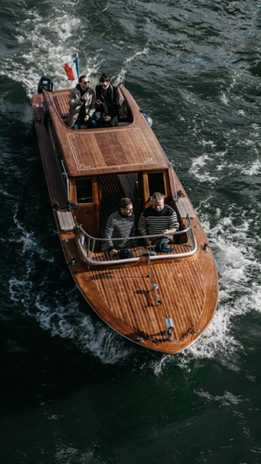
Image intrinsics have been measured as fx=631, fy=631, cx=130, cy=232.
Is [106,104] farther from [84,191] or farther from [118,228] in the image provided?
[118,228]

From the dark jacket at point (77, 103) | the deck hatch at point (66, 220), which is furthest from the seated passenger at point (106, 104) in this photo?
the deck hatch at point (66, 220)

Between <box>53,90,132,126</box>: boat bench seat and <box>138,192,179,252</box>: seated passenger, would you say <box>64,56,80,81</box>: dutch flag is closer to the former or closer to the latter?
<box>53,90,132,126</box>: boat bench seat

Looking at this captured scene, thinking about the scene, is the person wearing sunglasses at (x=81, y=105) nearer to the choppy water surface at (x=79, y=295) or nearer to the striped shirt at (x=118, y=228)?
the choppy water surface at (x=79, y=295)

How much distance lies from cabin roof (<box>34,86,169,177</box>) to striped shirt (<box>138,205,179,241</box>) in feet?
3.29

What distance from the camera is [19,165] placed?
19.0 m

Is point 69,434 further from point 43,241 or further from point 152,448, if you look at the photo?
point 43,241

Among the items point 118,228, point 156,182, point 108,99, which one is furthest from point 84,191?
point 108,99

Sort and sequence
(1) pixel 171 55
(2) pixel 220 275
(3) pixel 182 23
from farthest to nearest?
(3) pixel 182 23
(1) pixel 171 55
(2) pixel 220 275

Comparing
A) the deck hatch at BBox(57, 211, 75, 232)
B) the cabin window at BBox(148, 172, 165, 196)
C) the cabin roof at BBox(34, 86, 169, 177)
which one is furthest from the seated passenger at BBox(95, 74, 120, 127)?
the deck hatch at BBox(57, 211, 75, 232)

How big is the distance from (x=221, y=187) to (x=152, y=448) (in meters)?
8.93

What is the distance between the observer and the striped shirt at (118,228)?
43.8ft

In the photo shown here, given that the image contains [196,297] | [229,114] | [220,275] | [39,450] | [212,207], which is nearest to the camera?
[39,450]

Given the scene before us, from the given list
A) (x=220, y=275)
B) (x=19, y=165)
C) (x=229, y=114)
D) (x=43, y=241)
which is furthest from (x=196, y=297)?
(x=229, y=114)

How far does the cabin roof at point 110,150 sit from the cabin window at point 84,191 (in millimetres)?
306
